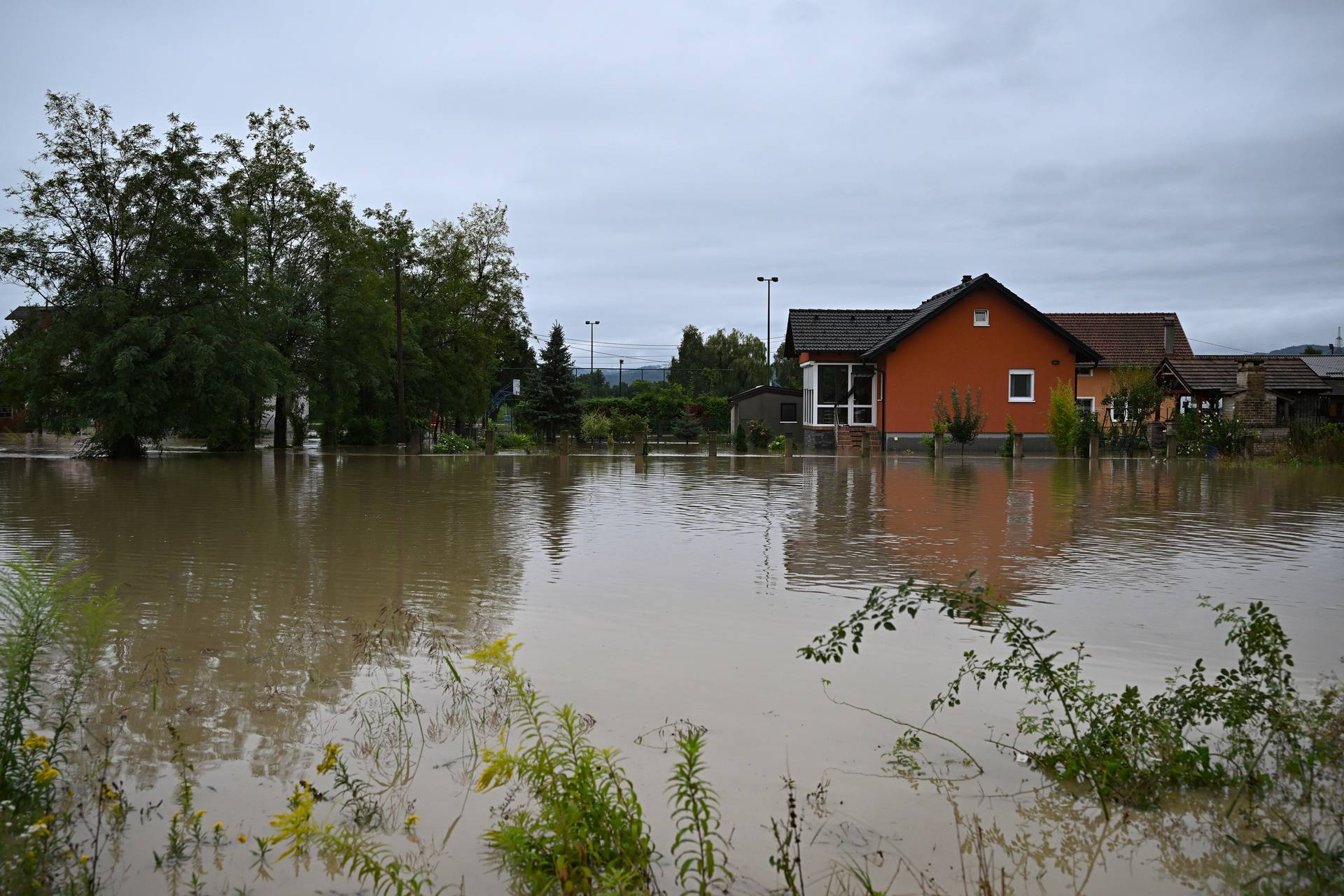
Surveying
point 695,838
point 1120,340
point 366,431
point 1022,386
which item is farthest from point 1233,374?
point 695,838

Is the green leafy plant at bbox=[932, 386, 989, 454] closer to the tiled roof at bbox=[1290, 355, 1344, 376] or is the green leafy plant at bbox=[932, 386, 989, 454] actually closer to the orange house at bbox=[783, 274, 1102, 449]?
the orange house at bbox=[783, 274, 1102, 449]

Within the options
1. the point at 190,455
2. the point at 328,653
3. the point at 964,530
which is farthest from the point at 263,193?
the point at 328,653

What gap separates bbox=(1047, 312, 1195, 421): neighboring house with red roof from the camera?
4816 cm

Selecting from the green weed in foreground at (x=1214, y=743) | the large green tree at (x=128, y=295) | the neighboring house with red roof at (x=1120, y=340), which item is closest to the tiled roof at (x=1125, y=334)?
the neighboring house with red roof at (x=1120, y=340)

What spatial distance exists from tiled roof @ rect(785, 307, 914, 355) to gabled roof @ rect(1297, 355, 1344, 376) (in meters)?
26.9

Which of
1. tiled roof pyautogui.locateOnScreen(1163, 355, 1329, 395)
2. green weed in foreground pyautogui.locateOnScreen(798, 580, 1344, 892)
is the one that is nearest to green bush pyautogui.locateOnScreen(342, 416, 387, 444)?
tiled roof pyautogui.locateOnScreen(1163, 355, 1329, 395)

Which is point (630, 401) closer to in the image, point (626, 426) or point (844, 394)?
point (626, 426)

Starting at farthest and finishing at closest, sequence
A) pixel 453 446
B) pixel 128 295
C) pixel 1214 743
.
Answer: pixel 453 446
pixel 128 295
pixel 1214 743

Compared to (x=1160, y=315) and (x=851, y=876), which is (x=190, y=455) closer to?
(x=851, y=876)

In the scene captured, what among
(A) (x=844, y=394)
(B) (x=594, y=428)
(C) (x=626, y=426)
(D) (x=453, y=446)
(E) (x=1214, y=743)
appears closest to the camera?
(E) (x=1214, y=743)

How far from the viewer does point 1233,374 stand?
45.4 meters

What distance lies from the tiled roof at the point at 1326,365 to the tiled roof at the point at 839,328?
88.3 feet

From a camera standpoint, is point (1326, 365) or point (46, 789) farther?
point (1326, 365)

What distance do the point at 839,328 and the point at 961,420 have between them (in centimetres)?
862
